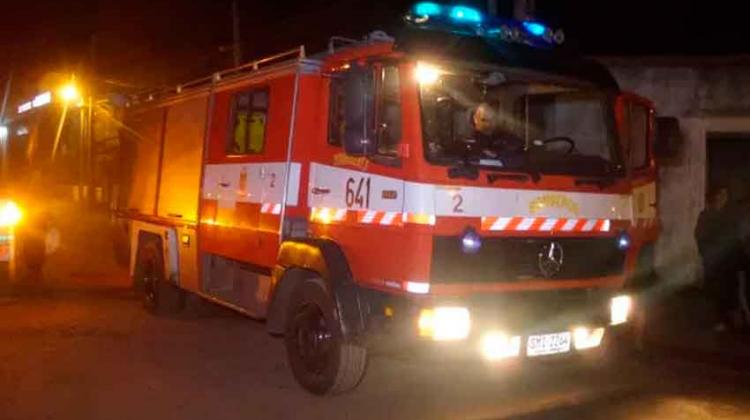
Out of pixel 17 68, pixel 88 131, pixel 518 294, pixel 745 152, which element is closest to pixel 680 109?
pixel 745 152

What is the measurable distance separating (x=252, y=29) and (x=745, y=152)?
16.2 m

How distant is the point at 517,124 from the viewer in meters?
6.87

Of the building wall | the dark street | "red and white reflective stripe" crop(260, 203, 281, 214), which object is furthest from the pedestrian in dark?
"red and white reflective stripe" crop(260, 203, 281, 214)

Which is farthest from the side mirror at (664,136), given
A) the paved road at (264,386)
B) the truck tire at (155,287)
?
the truck tire at (155,287)

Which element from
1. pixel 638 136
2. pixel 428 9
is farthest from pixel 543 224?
pixel 428 9

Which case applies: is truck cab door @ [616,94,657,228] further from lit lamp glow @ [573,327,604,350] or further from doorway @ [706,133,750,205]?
doorway @ [706,133,750,205]

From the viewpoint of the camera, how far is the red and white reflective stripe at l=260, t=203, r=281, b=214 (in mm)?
7584

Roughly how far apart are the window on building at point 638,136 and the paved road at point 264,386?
6.28 feet

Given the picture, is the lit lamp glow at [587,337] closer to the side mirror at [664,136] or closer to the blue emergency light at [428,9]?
the side mirror at [664,136]

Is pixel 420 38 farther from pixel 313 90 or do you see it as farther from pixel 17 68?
pixel 17 68

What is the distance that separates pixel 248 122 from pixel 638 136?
3479mm

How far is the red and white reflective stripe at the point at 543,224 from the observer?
6434mm

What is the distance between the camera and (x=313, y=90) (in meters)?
7.38

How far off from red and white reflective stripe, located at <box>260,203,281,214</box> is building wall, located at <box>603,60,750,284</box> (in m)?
6.78
